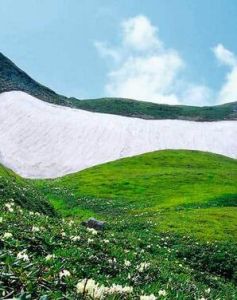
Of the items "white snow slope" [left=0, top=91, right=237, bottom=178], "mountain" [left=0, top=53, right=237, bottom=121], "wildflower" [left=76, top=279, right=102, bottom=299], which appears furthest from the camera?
"mountain" [left=0, top=53, right=237, bottom=121]

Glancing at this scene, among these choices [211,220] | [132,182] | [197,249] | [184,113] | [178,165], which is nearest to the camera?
[197,249]

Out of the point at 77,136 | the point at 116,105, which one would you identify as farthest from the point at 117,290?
the point at 116,105

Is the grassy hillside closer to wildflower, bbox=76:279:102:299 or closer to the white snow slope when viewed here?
the white snow slope

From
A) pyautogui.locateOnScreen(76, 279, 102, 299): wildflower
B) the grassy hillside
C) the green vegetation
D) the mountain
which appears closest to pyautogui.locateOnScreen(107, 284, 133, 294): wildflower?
the green vegetation

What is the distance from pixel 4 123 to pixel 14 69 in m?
32.3

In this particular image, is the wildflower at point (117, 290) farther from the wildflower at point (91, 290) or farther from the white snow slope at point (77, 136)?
the white snow slope at point (77, 136)

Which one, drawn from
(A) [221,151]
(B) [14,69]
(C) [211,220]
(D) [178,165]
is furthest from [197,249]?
(B) [14,69]

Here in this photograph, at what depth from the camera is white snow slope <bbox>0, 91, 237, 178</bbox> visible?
339ft

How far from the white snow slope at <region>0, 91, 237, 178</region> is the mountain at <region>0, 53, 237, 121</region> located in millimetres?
7178

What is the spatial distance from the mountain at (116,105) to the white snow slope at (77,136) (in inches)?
283

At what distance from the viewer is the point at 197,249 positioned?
1307 inches

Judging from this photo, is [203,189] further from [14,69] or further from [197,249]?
[14,69]

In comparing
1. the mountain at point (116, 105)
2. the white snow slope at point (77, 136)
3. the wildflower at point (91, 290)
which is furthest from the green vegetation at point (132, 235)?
the mountain at point (116, 105)

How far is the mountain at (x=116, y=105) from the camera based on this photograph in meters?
144
